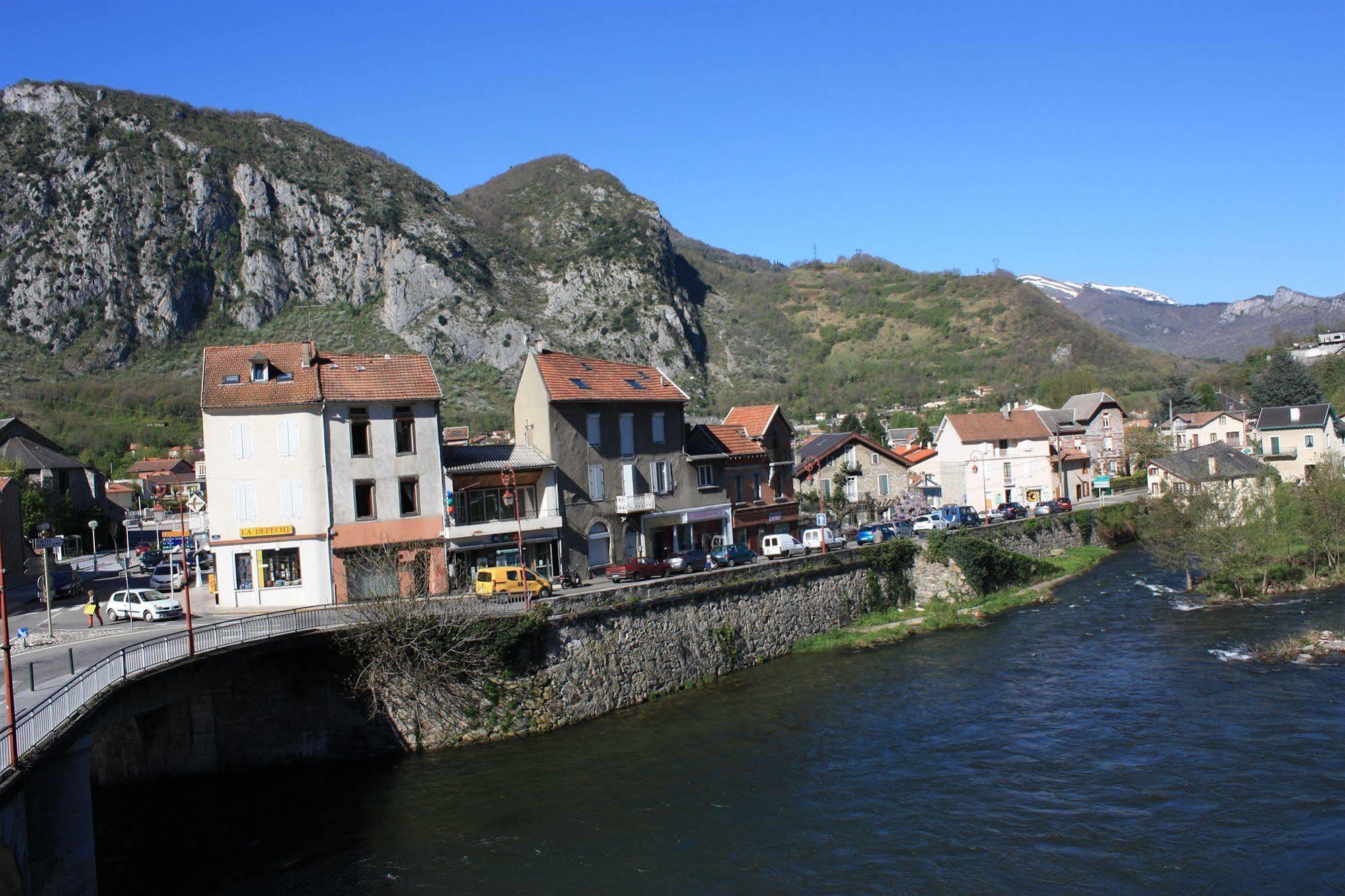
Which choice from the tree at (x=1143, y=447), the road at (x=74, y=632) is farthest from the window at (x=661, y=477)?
the tree at (x=1143, y=447)

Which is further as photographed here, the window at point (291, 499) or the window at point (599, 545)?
the window at point (599, 545)

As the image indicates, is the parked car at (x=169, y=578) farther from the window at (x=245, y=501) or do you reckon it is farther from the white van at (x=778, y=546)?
the white van at (x=778, y=546)

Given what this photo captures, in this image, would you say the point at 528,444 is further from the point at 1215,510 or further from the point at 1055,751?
the point at 1215,510

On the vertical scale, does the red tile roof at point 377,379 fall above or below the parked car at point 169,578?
above

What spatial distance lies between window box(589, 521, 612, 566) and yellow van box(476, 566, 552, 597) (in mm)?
8208

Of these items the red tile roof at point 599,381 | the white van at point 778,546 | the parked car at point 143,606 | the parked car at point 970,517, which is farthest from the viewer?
the parked car at point 970,517

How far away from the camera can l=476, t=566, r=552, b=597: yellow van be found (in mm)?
33625

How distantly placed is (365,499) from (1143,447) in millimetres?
76201

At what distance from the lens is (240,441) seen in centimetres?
3631

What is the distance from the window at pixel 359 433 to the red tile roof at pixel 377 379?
679 mm

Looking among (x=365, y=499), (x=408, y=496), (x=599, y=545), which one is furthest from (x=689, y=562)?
(x=365, y=499)

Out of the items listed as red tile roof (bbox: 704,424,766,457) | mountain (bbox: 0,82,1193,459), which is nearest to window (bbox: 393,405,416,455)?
red tile roof (bbox: 704,424,766,457)

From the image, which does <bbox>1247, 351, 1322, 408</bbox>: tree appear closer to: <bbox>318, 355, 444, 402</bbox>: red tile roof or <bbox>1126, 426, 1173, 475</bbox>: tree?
<bbox>1126, 426, 1173, 475</bbox>: tree

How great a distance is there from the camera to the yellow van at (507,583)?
33.6m
